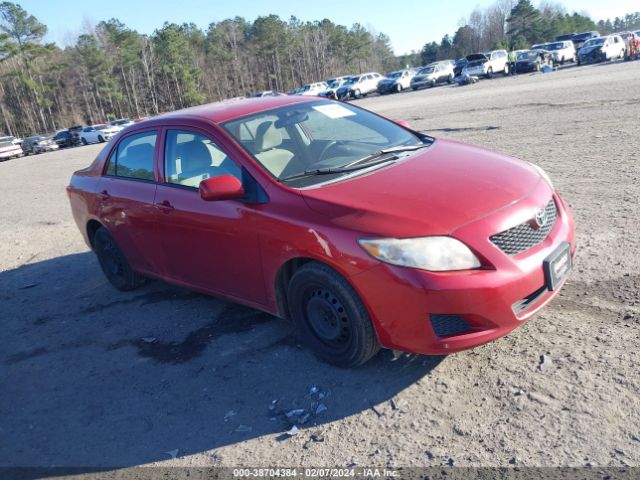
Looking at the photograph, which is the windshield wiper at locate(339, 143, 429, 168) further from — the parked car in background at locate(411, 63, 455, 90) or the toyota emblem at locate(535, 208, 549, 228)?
the parked car in background at locate(411, 63, 455, 90)

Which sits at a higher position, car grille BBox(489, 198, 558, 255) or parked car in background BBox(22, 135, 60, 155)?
parked car in background BBox(22, 135, 60, 155)

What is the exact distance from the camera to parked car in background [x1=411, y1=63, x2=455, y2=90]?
4356cm

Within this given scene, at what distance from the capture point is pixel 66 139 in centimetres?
4412

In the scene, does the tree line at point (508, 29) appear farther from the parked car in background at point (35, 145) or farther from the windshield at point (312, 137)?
the windshield at point (312, 137)

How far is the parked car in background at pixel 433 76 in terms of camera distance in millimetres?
43562

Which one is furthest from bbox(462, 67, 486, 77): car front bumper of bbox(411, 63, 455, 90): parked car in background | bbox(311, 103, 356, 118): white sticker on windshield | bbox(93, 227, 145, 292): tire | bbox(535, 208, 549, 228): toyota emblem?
bbox(535, 208, 549, 228): toyota emblem

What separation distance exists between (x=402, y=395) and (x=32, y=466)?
2231 mm

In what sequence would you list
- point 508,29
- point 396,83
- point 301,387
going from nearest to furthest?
1. point 301,387
2. point 396,83
3. point 508,29

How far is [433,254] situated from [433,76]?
43274 millimetres

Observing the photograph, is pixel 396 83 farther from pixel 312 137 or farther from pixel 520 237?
pixel 520 237

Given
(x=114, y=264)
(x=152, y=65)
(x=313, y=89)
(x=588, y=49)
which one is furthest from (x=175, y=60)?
(x=114, y=264)

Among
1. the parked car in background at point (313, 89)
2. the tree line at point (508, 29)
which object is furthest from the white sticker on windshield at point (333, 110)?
the tree line at point (508, 29)

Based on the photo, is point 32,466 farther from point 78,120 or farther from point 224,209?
point 78,120

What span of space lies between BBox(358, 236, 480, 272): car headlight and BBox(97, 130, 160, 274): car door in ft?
8.03
